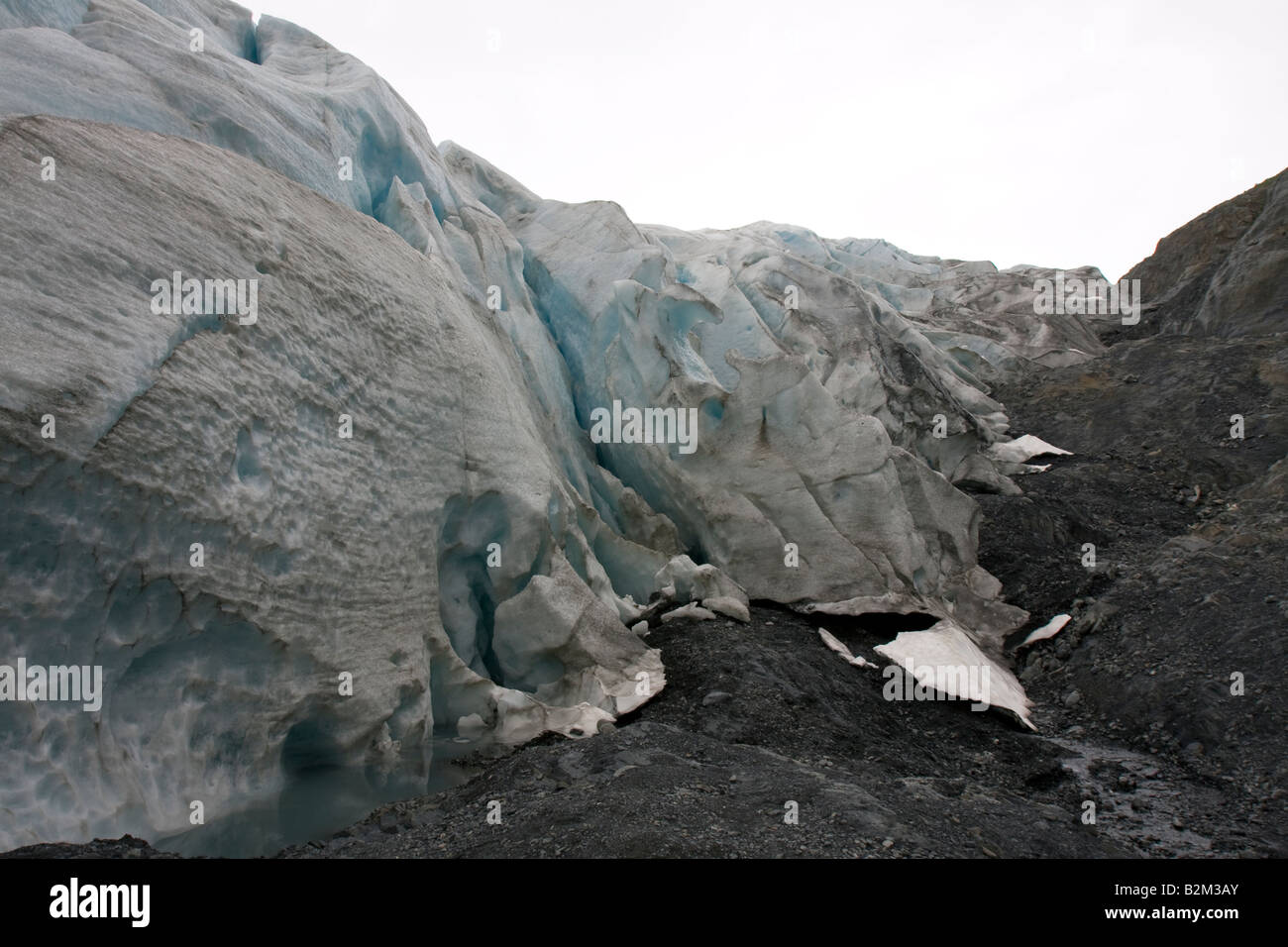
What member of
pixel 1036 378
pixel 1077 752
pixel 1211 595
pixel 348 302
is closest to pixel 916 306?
pixel 1036 378

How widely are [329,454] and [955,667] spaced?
301 inches

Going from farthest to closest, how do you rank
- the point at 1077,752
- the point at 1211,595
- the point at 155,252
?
the point at 1211,595, the point at 1077,752, the point at 155,252

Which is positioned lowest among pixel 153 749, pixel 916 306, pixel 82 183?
pixel 153 749

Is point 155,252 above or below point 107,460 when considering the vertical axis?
above

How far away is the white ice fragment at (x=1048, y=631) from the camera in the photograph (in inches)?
467

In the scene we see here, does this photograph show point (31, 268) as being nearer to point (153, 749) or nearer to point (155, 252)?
point (155, 252)

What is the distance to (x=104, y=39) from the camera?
839 centimetres

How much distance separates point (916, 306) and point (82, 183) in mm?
30318

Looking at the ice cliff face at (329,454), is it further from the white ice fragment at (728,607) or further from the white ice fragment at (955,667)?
the white ice fragment at (955,667)

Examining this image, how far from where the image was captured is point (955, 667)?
34.7 feet

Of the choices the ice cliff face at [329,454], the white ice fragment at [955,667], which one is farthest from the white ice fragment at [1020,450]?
the white ice fragment at [955,667]

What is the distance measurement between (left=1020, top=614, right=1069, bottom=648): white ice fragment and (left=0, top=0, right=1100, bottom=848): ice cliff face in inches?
20.4

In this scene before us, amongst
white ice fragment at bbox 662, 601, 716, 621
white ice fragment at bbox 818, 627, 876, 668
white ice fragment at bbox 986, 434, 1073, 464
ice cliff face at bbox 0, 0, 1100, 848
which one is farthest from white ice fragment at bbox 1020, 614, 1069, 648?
white ice fragment at bbox 986, 434, 1073, 464

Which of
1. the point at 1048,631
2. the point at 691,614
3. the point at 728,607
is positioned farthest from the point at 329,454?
the point at 1048,631
